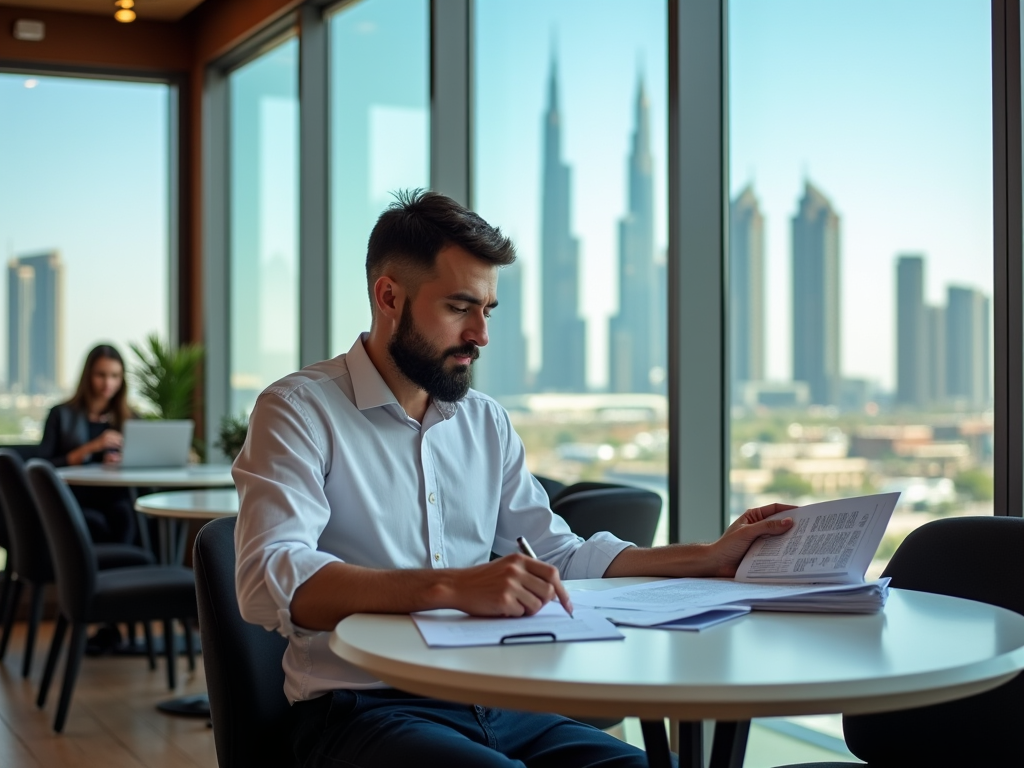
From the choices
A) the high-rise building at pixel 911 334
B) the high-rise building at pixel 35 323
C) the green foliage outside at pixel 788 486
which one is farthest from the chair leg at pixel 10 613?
the high-rise building at pixel 911 334

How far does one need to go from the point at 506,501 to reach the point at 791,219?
1590 mm

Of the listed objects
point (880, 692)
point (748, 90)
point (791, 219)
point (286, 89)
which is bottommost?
point (880, 692)

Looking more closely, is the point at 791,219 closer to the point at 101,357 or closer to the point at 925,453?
the point at 925,453

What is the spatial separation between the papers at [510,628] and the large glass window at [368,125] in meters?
3.61

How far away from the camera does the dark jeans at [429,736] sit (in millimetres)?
1483

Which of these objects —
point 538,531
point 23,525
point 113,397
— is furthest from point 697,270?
point 113,397

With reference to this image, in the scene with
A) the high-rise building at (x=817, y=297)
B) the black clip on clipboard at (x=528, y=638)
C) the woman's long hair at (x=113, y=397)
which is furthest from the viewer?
the woman's long hair at (x=113, y=397)

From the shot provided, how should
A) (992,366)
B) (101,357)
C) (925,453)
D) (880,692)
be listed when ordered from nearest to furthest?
(880,692) → (992,366) → (925,453) → (101,357)

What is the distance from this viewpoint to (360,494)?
178 centimetres

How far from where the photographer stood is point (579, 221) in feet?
13.2

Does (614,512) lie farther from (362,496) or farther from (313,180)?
(313,180)

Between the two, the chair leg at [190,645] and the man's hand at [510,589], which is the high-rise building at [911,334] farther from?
the chair leg at [190,645]

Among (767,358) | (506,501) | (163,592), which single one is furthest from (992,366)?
(163,592)

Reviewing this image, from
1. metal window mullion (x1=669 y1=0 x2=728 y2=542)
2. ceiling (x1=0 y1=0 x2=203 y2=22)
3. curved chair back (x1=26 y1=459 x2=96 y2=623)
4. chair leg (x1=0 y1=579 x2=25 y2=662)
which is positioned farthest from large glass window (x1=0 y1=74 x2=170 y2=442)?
metal window mullion (x1=669 y1=0 x2=728 y2=542)
